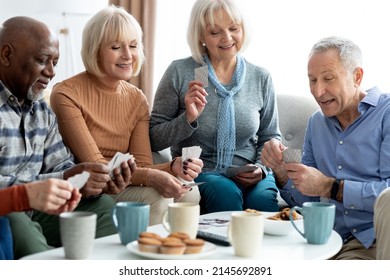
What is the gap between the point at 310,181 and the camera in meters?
2.25

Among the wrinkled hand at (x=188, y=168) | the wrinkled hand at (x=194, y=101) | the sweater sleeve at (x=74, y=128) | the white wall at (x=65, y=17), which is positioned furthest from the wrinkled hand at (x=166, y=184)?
the white wall at (x=65, y=17)

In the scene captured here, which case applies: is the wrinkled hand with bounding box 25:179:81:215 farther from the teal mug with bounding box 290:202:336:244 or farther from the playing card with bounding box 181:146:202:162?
the playing card with bounding box 181:146:202:162

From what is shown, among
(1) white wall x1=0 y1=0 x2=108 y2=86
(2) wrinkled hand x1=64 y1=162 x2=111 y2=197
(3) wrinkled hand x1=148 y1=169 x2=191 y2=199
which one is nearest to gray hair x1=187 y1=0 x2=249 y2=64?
(3) wrinkled hand x1=148 y1=169 x2=191 y2=199

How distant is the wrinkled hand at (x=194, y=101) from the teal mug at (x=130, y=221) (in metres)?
1.00

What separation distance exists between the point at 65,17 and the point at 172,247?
3447 millimetres

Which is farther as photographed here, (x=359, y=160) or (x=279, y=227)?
(x=359, y=160)

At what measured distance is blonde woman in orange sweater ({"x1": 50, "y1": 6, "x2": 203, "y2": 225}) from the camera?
2543 millimetres

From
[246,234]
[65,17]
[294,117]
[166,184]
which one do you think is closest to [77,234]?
[246,234]

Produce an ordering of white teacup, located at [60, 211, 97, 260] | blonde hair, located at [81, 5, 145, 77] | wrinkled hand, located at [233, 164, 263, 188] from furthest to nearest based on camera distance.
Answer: wrinkled hand, located at [233, 164, 263, 188] → blonde hair, located at [81, 5, 145, 77] → white teacup, located at [60, 211, 97, 260]

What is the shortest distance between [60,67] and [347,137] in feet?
9.33

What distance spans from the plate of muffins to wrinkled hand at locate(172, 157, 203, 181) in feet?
3.15

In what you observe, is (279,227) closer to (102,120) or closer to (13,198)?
(13,198)

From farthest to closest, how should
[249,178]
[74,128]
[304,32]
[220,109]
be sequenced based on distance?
1. [304,32]
2. [220,109]
3. [249,178]
4. [74,128]

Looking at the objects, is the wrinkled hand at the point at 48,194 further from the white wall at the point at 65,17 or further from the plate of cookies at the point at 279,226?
the white wall at the point at 65,17
